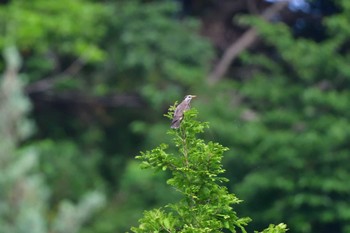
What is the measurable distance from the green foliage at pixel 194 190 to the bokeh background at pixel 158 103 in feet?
33.9

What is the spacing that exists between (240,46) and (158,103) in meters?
3.01

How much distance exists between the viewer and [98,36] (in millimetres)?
21844

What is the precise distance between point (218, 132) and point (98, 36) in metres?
4.23

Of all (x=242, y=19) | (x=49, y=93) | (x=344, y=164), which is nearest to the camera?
(x=344, y=164)

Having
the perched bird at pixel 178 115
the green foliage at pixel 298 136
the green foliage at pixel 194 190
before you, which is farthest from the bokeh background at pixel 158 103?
the green foliage at pixel 194 190

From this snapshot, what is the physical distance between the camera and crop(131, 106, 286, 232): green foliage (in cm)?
581

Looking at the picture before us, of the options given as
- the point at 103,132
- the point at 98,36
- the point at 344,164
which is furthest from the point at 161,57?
the point at 344,164

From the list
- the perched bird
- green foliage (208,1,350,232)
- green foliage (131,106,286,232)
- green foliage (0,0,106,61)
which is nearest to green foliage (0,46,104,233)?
green foliage (0,0,106,61)

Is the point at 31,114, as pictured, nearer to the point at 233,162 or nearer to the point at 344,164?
the point at 233,162

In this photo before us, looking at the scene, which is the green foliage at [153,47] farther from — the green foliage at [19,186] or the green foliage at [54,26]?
the green foliage at [19,186]

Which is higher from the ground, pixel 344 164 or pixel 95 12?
pixel 95 12

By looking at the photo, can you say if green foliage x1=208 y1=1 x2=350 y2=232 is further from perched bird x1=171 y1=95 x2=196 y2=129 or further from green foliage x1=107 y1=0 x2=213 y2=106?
perched bird x1=171 y1=95 x2=196 y2=129

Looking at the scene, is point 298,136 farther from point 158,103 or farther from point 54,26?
point 54,26

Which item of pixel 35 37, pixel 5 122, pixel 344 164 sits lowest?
pixel 344 164
